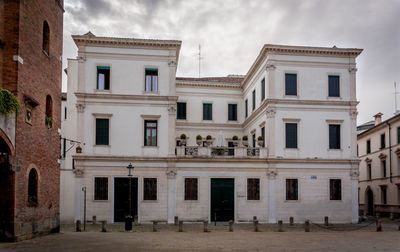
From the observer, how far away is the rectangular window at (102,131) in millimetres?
31969

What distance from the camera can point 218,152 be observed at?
109ft

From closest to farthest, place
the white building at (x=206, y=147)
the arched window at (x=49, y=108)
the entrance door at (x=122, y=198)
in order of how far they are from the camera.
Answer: the arched window at (x=49, y=108)
the entrance door at (x=122, y=198)
the white building at (x=206, y=147)

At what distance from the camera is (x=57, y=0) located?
23.5 meters

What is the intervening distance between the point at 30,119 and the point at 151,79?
1419 centimetres

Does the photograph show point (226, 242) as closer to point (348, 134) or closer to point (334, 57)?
point (348, 134)

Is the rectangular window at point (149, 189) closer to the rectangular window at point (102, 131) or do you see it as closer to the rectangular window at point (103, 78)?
the rectangular window at point (102, 131)

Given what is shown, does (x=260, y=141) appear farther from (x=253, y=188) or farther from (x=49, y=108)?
(x=49, y=108)

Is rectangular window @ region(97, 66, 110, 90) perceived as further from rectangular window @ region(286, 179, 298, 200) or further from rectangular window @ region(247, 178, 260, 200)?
rectangular window @ region(286, 179, 298, 200)

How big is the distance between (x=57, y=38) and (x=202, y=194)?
1528 centimetres

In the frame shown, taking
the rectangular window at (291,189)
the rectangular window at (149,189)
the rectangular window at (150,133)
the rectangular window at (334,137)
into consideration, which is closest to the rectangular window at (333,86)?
the rectangular window at (334,137)

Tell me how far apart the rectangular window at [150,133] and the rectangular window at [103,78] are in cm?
404

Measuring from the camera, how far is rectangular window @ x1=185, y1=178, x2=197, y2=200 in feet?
106

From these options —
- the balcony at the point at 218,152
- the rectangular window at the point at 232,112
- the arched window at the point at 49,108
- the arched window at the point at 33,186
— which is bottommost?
the arched window at the point at 33,186

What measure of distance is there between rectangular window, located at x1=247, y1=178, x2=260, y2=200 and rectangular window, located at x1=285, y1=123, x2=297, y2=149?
3626 millimetres
